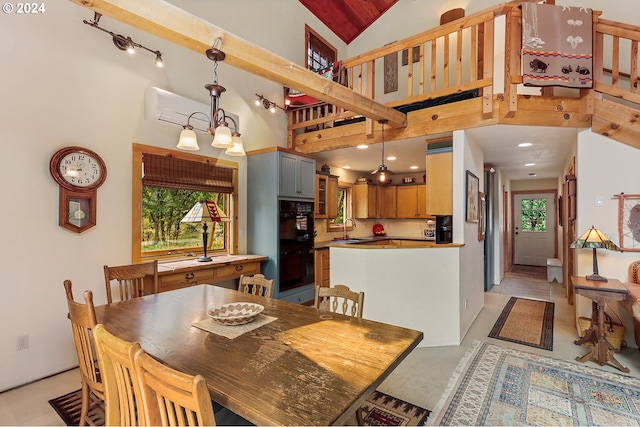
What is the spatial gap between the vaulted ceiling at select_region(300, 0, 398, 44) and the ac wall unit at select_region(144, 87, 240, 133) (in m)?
3.39

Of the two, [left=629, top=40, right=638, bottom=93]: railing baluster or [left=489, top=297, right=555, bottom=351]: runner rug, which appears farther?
[left=489, top=297, right=555, bottom=351]: runner rug

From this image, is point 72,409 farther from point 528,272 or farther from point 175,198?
point 528,272

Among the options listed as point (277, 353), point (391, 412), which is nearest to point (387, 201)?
point (391, 412)

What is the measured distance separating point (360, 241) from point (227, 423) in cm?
486

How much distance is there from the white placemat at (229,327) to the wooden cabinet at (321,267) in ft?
10.5

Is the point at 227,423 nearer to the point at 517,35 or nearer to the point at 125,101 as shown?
the point at 125,101

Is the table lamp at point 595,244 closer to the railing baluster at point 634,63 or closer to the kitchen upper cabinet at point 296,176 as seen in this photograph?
the railing baluster at point 634,63

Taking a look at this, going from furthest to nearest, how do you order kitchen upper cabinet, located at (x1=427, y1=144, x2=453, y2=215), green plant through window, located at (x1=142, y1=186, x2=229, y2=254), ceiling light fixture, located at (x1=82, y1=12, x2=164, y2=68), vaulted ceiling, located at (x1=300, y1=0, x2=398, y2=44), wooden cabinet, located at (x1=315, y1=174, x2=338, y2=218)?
vaulted ceiling, located at (x1=300, y1=0, x2=398, y2=44) < wooden cabinet, located at (x1=315, y1=174, x2=338, y2=218) < kitchen upper cabinet, located at (x1=427, y1=144, x2=453, y2=215) < green plant through window, located at (x1=142, y1=186, x2=229, y2=254) < ceiling light fixture, located at (x1=82, y1=12, x2=164, y2=68)

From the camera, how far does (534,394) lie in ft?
7.87

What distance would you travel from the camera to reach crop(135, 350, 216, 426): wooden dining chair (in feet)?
2.72

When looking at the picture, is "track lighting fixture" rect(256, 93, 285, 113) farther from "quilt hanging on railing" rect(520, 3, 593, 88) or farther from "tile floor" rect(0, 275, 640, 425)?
"tile floor" rect(0, 275, 640, 425)

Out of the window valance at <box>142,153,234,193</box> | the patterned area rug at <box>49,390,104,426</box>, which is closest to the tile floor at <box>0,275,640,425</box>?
the patterned area rug at <box>49,390,104,426</box>

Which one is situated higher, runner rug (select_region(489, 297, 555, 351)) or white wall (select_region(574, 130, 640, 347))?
white wall (select_region(574, 130, 640, 347))

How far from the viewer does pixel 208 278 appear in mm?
3479
